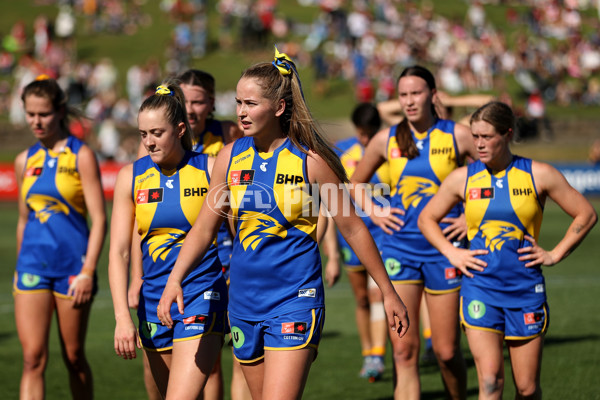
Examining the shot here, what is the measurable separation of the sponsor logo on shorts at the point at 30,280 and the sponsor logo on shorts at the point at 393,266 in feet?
8.52

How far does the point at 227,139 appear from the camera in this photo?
6.70 meters

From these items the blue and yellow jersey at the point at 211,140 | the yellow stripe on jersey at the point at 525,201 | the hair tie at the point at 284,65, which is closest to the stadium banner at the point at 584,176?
the blue and yellow jersey at the point at 211,140

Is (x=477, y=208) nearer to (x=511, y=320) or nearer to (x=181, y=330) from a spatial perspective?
(x=511, y=320)

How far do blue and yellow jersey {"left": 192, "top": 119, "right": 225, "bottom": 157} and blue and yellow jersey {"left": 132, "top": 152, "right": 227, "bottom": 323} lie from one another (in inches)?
62.0

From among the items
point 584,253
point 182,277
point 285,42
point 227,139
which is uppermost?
point 285,42

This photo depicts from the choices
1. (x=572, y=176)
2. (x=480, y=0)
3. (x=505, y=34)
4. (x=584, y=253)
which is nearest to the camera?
(x=584, y=253)

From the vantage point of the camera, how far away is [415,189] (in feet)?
21.8

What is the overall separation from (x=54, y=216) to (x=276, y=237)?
2499 mm

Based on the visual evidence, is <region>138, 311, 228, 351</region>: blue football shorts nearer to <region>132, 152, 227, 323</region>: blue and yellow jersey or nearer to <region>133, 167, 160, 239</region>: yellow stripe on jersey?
<region>132, 152, 227, 323</region>: blue and yellow jersey

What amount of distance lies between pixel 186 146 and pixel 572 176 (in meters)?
21.1

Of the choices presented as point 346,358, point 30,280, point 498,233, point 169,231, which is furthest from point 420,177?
point 346,358

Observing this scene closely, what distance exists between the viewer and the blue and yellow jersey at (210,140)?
661 cm

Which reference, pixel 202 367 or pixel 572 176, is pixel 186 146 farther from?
pixel 572 176

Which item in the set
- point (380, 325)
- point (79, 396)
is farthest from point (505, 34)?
point (79, 396)
